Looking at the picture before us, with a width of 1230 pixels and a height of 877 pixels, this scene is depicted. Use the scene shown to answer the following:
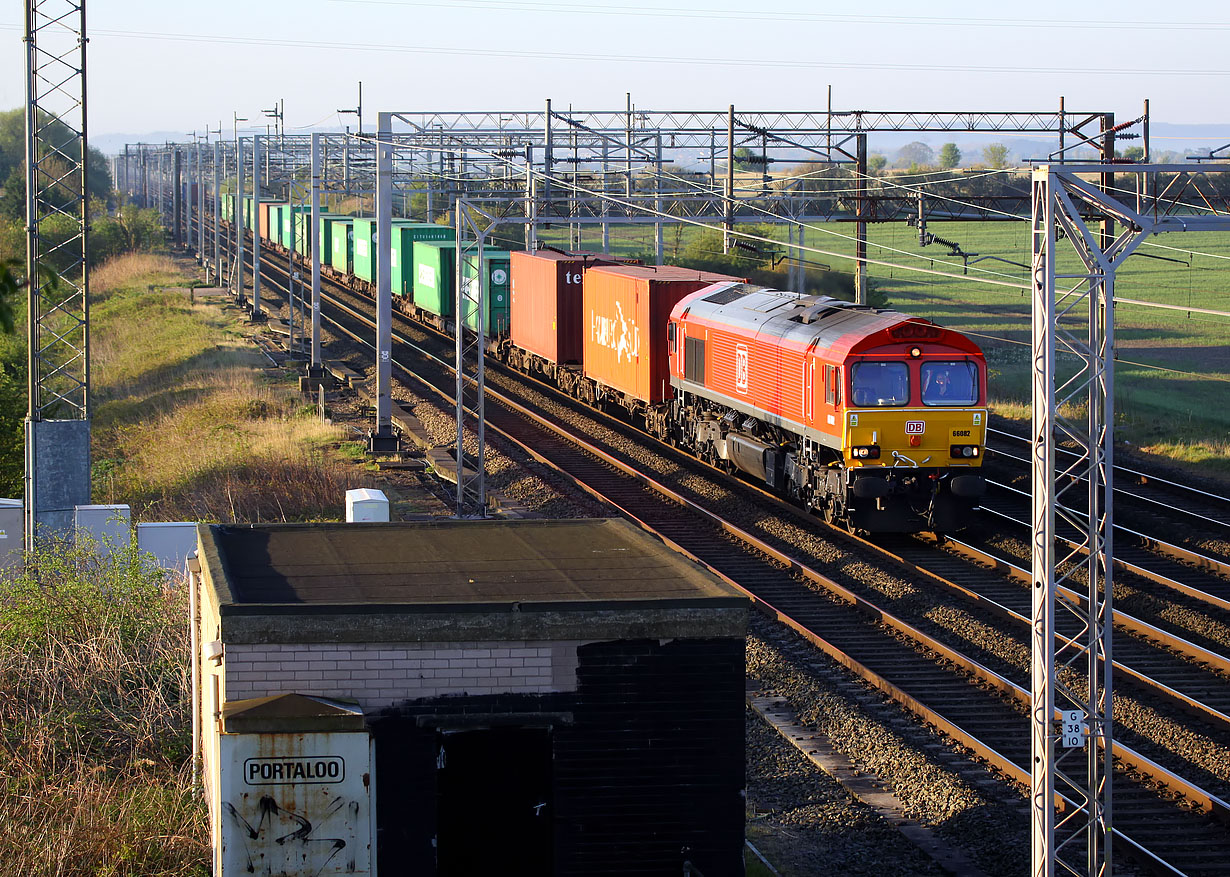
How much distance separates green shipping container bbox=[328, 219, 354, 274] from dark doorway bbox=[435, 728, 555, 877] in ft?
176

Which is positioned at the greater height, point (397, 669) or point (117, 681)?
point (397, 669)

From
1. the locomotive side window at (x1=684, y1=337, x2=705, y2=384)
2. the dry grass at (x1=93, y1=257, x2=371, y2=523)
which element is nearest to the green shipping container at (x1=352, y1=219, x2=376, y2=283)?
the dry grass at (x1=93, y1=257, x2=371, y2=523)

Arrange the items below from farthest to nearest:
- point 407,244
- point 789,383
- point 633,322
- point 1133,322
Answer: point 1133,322 → point 407,244 → point 633,322 → point 789,383

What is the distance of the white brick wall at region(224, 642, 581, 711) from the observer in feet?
29.3

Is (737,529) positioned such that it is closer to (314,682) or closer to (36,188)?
A: (36,188)

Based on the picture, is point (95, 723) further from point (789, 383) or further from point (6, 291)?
point (789, 383)

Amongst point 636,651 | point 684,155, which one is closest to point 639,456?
point 636,651

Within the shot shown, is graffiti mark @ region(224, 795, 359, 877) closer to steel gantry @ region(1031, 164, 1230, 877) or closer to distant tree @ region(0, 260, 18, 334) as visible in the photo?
distant tree @ region(0, 260, 18, 334)

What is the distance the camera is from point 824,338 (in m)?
20.5

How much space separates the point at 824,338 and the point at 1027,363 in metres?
25.8

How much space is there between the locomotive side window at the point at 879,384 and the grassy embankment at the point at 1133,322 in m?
1.73

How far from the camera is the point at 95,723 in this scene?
12438 millimetres

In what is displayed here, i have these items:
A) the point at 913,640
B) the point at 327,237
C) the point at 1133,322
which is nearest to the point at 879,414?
the point at 913,640

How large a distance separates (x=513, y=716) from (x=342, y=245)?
56325mm
